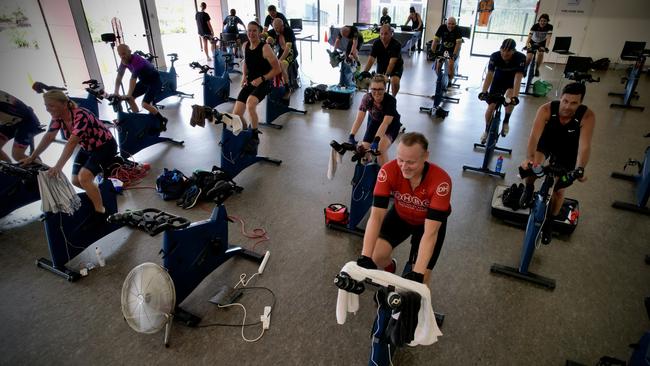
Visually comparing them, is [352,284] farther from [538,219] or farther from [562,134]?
[562,134]

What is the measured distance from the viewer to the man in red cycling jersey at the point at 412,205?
2041mm

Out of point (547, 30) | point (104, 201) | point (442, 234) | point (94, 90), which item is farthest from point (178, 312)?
point (547, 30)

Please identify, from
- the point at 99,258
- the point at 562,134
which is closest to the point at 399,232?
the point at 562,134

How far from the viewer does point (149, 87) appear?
18.5 feet

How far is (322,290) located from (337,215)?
2.85 feet

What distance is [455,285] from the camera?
9.59 ft

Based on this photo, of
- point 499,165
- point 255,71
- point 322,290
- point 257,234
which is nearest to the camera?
point 322,290

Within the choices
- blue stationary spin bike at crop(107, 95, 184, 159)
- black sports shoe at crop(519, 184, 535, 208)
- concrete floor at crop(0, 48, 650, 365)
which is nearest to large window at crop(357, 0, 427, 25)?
concrete floor at crop(0, 48, 650, 365)

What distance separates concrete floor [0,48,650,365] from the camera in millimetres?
2389

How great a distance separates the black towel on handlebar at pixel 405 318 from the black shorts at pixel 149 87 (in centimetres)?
521

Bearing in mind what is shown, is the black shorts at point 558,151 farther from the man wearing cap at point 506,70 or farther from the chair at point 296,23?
the chair at point 296,23

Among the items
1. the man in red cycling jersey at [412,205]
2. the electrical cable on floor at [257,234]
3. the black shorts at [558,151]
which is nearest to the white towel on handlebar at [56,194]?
the electrical cable on floor at [257,234]

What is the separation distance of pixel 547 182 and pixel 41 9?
25.9 ft

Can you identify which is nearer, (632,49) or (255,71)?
(255,71)
